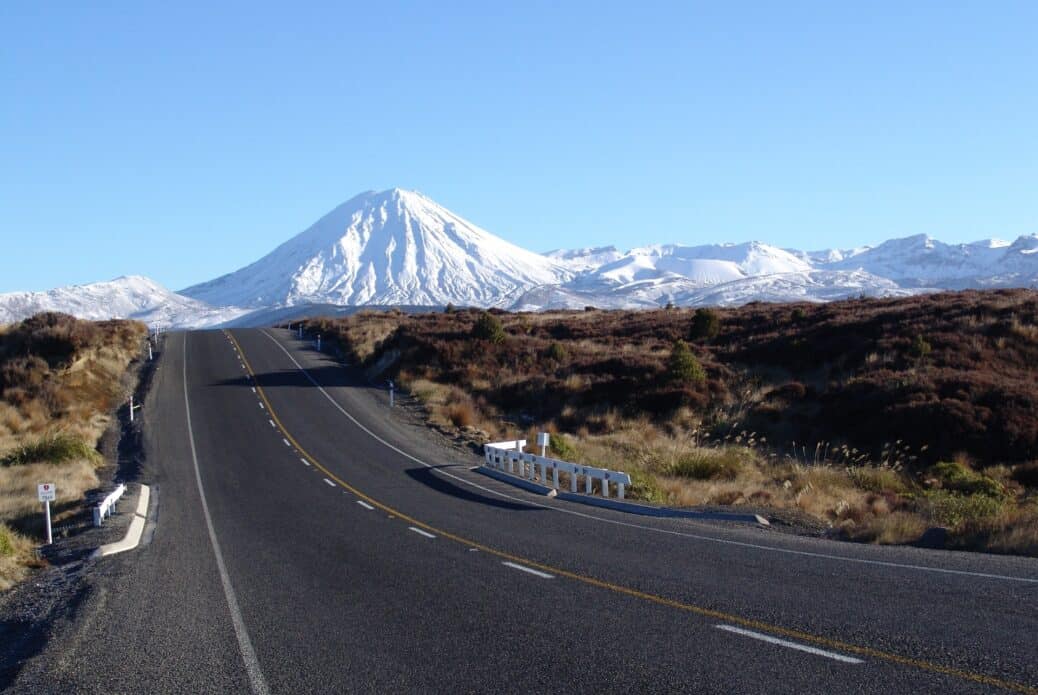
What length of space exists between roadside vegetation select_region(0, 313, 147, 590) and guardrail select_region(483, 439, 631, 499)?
9993mm

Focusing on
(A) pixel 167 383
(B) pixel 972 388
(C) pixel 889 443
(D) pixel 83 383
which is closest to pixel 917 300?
(B) pixel 972 388

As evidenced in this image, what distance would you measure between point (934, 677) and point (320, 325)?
208 ft

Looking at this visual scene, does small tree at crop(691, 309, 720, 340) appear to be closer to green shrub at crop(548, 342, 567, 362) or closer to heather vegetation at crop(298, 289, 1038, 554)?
heather vegetation at crop(298, 289, 1038, 554)

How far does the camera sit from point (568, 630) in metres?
7.94

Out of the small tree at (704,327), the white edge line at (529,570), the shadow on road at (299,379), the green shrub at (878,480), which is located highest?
the small tree at (704,327)

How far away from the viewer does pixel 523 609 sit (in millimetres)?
8797

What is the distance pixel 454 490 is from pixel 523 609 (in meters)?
10.5

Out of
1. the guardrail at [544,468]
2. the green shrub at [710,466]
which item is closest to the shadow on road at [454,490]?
the guardrail at [544,468]

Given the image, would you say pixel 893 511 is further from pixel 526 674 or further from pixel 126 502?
pixel 126 502

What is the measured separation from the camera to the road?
22.0 ft

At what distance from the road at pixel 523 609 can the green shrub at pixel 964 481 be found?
22.0 feet

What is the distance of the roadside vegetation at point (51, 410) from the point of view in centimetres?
1786

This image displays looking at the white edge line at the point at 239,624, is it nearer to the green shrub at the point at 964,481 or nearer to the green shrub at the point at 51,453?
the green shrub at the point at 51,453

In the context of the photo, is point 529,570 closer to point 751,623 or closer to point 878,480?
point 751,623
